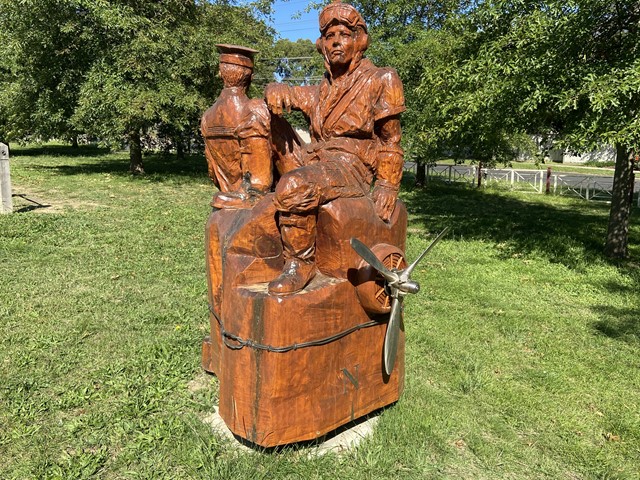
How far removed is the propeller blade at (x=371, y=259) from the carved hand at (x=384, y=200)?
0.41m

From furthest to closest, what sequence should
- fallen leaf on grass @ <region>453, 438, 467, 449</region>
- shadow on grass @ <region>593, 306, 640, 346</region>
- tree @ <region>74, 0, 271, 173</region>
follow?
1. tree @ <region>74, 0, 271, 173</region>
2. shadow on grass @ <region>593, 306, 640, 346</region>
3. fallen leaf on grass @ <region>453, 438, 467, 449</region>

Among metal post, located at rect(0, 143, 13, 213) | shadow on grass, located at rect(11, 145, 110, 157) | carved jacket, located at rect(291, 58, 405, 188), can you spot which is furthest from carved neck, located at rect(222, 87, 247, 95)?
shadow on grass, located at rect(11, 145, 110, 157)

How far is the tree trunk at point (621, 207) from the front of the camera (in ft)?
26.5

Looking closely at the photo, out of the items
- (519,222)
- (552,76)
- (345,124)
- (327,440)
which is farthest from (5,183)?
(519,222)

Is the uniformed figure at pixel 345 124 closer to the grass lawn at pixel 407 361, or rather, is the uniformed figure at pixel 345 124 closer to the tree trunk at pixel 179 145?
the grass lawn at pixel 407 361

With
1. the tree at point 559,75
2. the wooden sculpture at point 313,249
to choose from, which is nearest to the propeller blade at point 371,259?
the wooden sculpture at point 313,249

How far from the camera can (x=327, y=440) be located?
3.31 metres

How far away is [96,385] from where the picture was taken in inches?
157

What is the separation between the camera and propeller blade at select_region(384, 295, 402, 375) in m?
2.98

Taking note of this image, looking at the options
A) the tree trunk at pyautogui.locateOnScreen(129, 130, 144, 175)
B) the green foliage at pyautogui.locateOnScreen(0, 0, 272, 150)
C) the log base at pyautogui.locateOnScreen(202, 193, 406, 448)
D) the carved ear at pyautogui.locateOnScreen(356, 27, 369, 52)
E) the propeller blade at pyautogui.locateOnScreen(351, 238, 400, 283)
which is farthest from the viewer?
the tree trunk at pyautogui.locateOnScreen(129, 130, 144, 175)

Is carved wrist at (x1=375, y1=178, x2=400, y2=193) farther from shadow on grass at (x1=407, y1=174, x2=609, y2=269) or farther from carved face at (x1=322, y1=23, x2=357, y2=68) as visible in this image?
shadow on grass at (x1=407, y1=174, x2=609, y2=269)

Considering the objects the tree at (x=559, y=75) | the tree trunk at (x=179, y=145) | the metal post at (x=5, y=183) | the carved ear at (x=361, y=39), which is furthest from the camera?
the tree trunk at (x=179, y=145)

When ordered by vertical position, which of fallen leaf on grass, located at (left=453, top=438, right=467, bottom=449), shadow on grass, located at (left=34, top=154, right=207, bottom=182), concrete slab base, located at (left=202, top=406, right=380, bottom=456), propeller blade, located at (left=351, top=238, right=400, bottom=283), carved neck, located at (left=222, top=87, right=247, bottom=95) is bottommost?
fallen leaf on grass, located at (left=453, top=438, right=467, bottom=449)

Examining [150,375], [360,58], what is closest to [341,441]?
[150,375]
